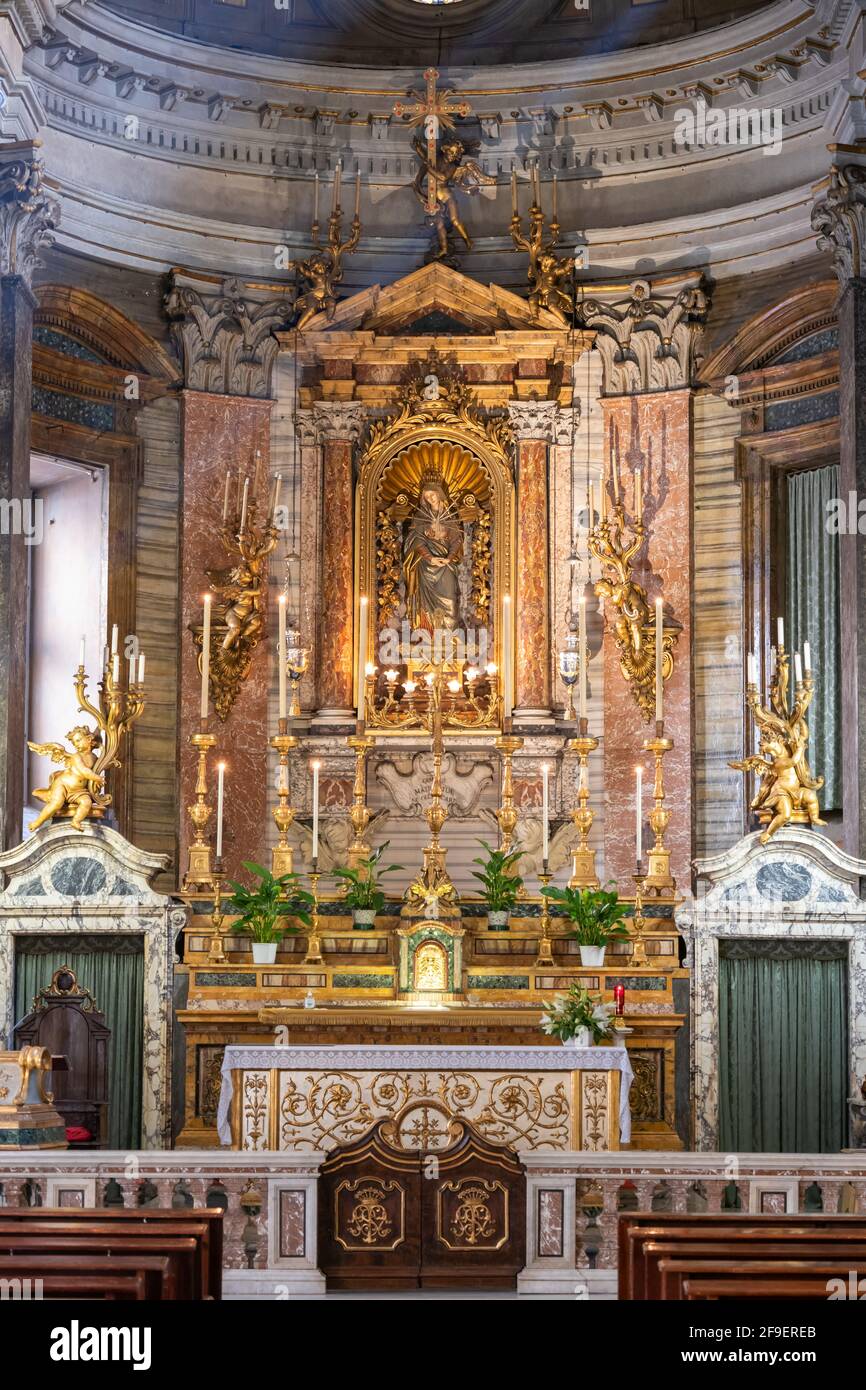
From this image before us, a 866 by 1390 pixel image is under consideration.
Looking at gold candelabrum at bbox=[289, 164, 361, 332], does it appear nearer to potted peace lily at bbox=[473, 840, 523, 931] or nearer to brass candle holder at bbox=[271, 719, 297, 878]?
brass candle holder at bbox=[271, 719, 297, 878]

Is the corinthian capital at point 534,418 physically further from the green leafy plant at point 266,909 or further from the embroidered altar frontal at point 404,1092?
the embroidered altar frontal at point 404,1092

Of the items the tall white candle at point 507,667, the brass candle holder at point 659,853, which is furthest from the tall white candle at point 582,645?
the brass candle holder at point 659,853

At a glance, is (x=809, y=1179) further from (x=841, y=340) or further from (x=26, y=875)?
(x=841, y=340)

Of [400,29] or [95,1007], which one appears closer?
[95,1007]

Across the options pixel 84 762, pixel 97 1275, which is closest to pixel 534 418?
pixel 84 762

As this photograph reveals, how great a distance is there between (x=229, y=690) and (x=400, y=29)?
6.49 metres

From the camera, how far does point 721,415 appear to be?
17.0 metres

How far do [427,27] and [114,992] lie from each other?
378 inches

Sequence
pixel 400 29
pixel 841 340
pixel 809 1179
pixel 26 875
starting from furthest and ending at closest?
pixel 400 29 → pixel 841 340 → pixel 26 875 → pixel 809 1179

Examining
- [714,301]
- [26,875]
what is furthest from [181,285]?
[26,875]

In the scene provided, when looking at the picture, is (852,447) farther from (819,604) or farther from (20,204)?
(20,204)

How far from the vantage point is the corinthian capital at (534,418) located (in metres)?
17.2

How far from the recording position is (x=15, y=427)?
14.6 m

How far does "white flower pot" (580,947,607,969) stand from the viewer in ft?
44.6
